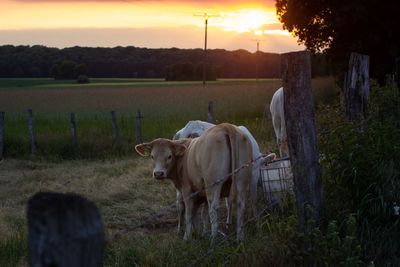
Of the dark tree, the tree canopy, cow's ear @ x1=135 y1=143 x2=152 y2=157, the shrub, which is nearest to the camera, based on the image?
the shrub

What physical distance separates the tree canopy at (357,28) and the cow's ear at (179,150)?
14.5 metres

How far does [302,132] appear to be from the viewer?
5.65 metres

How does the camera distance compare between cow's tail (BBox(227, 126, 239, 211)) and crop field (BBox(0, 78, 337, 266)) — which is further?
cow's tail (BBox(227, 126, 239, 211))

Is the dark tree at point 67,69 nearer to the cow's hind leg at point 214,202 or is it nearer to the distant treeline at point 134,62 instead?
the distant treeline at point 134,62

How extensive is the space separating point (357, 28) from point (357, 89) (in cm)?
1545

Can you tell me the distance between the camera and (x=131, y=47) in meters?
71.4

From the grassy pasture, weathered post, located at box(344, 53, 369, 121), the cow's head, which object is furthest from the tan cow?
the grassy pasture

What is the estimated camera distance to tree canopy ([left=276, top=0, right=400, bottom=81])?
870 inches

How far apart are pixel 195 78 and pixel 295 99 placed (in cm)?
7368

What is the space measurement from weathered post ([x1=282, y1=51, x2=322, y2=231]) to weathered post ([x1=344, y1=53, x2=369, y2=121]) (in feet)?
7.64

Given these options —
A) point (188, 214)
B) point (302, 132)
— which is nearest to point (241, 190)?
point (188, 214)

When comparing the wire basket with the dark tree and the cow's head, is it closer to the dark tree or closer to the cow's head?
the cow's head

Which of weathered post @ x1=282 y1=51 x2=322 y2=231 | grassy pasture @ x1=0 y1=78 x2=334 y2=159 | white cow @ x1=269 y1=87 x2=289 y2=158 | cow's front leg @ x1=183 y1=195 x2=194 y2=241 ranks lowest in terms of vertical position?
grassy pasture @ x1=0 y1=78 x2=334 y2=159

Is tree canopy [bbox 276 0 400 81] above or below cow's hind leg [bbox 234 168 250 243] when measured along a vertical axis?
above
